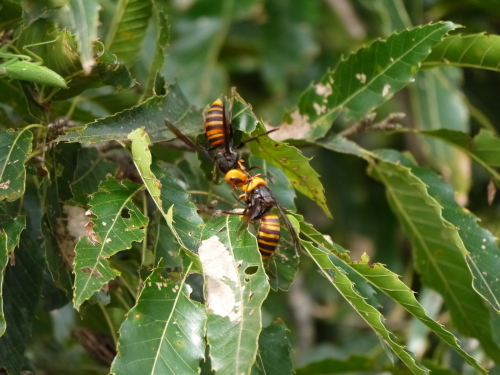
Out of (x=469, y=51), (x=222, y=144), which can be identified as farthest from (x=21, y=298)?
(x=469, y=51)

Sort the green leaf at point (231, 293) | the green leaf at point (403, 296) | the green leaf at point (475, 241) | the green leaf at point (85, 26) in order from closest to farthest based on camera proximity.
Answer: the green leaf at point (231, 293)
the green leaf at point (403, 296)
the green leaf at point (85, 26)
the green leaf at point (475, 241)

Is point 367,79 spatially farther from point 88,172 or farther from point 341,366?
point 341,366

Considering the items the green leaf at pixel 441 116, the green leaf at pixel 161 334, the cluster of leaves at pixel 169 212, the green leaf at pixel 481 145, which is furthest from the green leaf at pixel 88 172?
the green leaf at pixel 441 116

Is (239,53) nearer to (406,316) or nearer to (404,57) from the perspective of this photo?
(406,316)

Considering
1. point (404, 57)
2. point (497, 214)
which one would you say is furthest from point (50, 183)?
point (497, 214)

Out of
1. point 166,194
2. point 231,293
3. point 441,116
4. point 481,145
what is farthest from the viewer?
point 441,116

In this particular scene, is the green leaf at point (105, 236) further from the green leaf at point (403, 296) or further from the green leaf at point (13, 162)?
the green leaf at point (403, 296)

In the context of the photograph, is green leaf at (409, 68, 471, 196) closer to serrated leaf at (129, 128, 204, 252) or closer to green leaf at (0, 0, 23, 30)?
serrated leaf at (129, 128, 204, 252)
